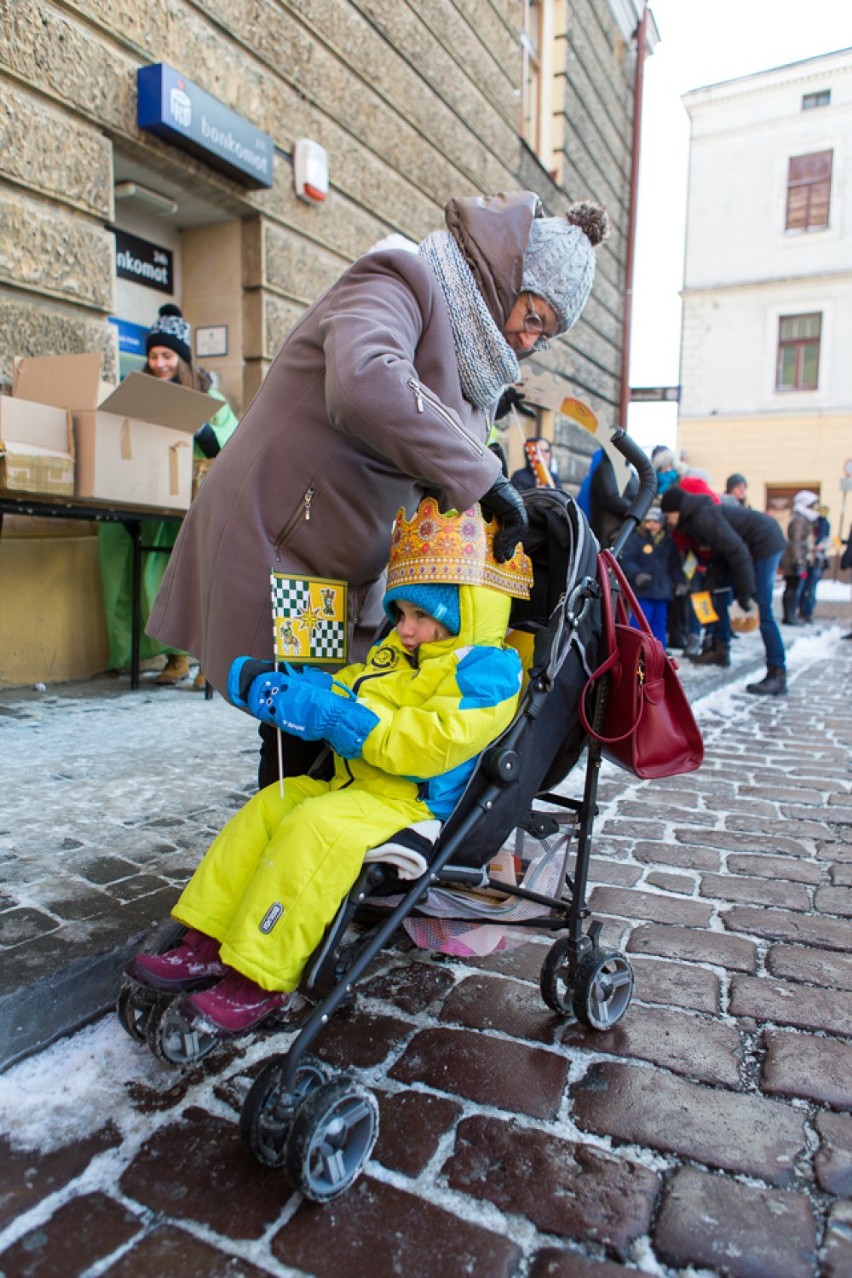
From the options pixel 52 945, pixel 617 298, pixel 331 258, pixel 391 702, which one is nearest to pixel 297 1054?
pixel 391 702

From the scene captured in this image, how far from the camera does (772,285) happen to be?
26.8 metres

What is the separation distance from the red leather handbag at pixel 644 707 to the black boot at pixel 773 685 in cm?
582

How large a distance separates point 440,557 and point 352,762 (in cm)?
48

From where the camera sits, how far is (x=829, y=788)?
449cm

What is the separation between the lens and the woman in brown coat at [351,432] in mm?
1884

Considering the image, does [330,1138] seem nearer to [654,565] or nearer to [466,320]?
[466,320]

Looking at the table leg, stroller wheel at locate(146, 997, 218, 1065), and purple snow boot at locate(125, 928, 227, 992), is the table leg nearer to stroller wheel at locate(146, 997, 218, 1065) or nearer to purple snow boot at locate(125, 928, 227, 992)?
purple snow boot at locate(125, 928, 227, 992)

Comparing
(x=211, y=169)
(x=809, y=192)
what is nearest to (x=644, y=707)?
(x=211, y=169)

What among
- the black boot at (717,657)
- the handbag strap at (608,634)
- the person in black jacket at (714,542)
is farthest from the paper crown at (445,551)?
the black boot at (717,657)

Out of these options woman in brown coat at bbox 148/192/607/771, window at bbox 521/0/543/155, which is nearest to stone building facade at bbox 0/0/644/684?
woman in brown coat at bbox 148/192/607/771

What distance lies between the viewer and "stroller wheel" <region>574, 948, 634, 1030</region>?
80.5 inches

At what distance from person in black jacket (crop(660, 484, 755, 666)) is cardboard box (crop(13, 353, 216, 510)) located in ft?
14.7

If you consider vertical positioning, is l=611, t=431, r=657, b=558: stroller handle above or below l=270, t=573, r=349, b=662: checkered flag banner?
above

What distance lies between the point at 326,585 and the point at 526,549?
55 centimetres
